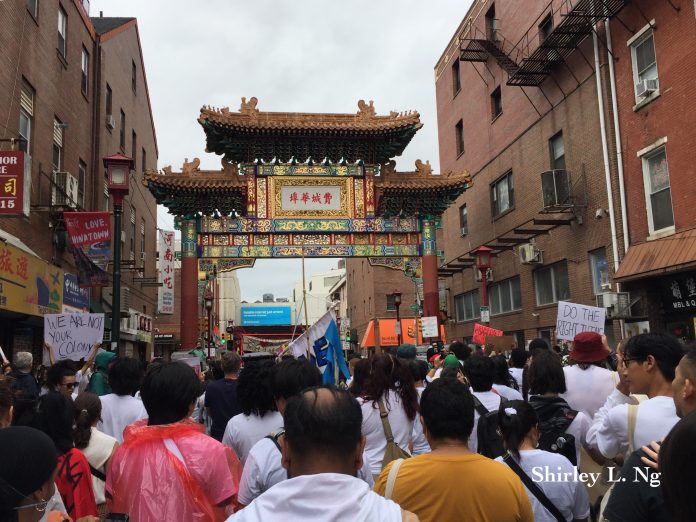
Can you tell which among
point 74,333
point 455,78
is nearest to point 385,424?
point 74,333

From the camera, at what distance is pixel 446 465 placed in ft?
9.63

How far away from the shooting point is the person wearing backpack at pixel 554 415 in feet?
14.5

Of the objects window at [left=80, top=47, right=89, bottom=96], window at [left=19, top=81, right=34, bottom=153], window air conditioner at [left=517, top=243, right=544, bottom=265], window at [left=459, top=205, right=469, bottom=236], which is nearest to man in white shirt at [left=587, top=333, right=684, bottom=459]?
window at [left=19, top=81, right=34, bottom=153]

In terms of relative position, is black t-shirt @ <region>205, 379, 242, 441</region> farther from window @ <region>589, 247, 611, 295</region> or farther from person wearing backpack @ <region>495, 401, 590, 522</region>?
window @ <region>589, 247, 611, 295</region>

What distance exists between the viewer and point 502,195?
24.3 m

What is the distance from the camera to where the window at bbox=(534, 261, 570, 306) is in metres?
19.8

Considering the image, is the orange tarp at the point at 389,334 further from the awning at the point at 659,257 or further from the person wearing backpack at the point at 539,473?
the person wearing backpack at the point at 539,473

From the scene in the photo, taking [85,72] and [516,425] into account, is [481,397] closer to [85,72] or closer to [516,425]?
[516,425]

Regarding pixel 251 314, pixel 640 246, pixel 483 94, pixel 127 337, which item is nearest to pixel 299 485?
pixel 640 246

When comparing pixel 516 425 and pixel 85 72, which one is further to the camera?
pixel 85 72

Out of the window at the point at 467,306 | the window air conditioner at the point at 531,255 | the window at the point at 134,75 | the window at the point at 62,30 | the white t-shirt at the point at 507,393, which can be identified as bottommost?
the white t-shirt at the point at 507,393

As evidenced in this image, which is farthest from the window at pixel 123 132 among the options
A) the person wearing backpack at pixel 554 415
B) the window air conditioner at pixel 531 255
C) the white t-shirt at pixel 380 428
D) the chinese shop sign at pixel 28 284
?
A: the person wearing backpack at pixel 554 415

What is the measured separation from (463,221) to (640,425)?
25.5 m

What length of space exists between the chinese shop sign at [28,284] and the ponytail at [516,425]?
10.9 meters
